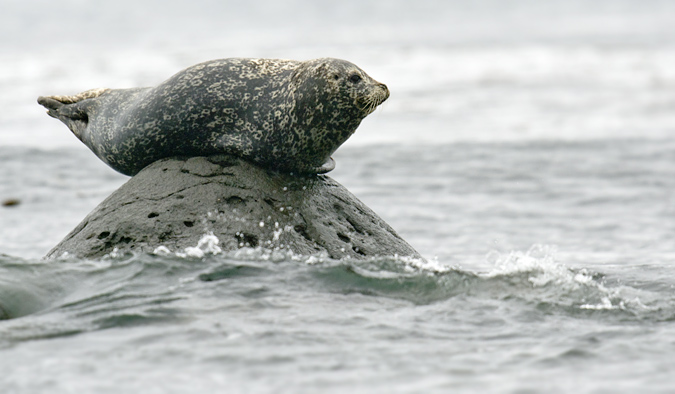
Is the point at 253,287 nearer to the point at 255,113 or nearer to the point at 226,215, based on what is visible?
the point at 226,215

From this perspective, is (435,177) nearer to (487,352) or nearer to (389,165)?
(389,165)

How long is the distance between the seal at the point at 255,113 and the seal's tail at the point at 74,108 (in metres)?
0.50

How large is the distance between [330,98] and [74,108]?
1902 mm

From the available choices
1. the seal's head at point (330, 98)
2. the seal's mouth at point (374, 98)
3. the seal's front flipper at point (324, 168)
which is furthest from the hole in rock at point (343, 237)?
the seal's mouth at point (374, 98)

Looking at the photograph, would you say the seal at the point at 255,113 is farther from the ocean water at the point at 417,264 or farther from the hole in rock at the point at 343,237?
the ocean water at the point at 417,264

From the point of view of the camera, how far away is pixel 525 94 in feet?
66.5

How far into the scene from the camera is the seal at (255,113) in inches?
223

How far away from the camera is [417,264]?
5422mm

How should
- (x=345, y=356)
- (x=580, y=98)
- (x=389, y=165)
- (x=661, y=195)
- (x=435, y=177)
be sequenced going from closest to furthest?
(x=345, y=356) → (x=661, y=195) → (x=435, y=177) → (x=389, y=165) → (x=580, y=98)

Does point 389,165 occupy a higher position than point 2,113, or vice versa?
point 2,113

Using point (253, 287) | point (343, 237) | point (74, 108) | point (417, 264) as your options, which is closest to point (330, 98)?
point (343, 237)

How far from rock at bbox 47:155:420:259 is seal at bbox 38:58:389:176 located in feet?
0.39

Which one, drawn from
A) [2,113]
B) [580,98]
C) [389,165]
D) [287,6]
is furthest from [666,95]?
[287,6]

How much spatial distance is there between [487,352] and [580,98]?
16.3 m
